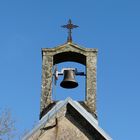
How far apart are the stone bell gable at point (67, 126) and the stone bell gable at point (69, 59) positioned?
3.17 feet

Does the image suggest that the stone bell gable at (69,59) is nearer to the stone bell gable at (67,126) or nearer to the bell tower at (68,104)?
the bell tower at (68,104)

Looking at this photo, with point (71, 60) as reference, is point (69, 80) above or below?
below

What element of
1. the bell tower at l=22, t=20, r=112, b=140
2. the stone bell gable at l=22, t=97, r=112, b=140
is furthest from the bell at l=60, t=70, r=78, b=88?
the stone bell gable at l=22, t=97, r=112, b=140

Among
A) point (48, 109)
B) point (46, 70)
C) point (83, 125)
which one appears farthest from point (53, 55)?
point (83, 125)

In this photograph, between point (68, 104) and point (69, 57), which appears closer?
point (68, 104)

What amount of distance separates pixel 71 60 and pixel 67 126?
2.91 metres

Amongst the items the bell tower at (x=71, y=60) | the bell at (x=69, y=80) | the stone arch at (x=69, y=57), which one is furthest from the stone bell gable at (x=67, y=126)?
the stone arch at (x=69, y=57)

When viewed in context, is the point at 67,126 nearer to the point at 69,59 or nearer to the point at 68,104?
the point at 68,104

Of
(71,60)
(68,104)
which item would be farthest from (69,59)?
(68,104)

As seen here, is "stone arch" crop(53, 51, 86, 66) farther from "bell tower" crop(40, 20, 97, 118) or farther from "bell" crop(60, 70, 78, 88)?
"bell" crop(60, 70, 78, 88)

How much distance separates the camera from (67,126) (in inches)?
463

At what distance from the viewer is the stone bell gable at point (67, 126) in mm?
11562

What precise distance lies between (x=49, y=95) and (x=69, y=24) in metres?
2.48

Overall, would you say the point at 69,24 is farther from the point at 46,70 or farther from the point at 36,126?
the point at 36,126
